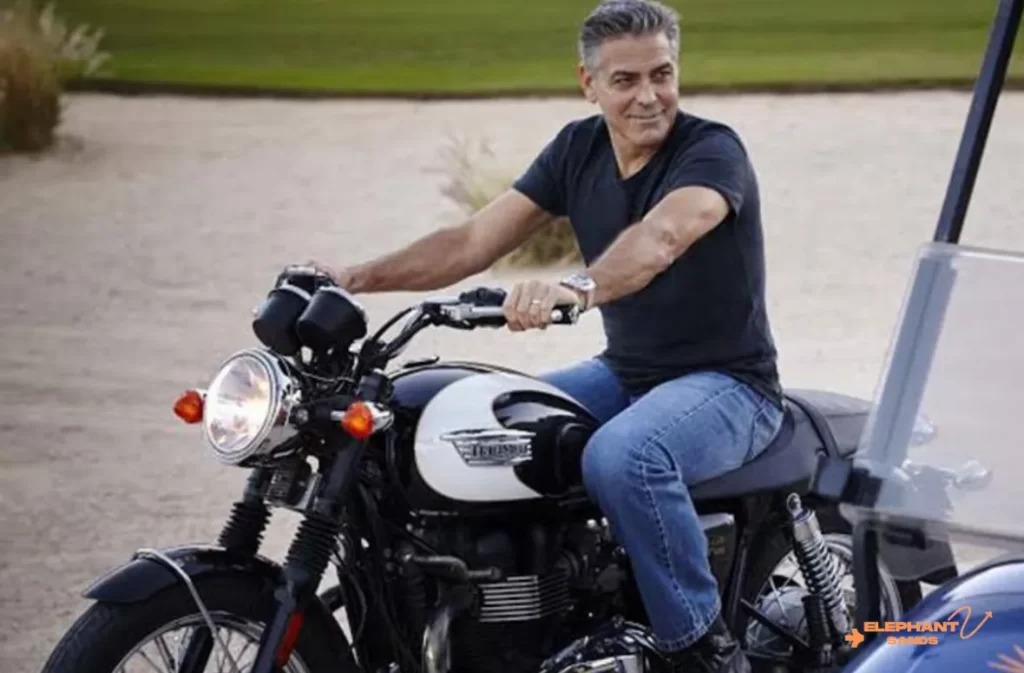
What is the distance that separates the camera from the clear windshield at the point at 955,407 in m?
2.73

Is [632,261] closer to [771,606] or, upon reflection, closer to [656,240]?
[656,240]

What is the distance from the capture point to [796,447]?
4.08 m

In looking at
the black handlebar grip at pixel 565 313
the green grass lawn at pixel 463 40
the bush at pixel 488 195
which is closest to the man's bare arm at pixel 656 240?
the black handlebar grip at pixel 565 313

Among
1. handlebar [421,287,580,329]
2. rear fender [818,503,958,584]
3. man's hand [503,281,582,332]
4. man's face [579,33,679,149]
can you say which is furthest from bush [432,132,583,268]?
rear fender [818,503,958,584]

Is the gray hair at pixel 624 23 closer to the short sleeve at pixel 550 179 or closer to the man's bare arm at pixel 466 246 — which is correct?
the short sleeve at pixel 550 179

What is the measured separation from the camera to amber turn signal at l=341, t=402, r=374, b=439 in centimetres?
348

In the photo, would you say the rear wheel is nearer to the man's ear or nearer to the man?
the man

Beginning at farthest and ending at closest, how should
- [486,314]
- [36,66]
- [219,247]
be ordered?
[36,66], [219,247], [486,314]

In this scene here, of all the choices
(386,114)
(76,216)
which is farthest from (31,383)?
(386,114)

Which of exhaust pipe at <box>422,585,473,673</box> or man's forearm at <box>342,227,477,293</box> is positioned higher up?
man's forearm at <box>342,227,477,293</box>

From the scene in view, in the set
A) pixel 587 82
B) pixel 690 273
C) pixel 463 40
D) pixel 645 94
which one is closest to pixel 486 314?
pixel 690 273

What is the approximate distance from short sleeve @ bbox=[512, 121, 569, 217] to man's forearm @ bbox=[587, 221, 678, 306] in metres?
0.57

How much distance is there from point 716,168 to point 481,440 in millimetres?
654

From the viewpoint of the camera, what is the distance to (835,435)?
13.7 ft
